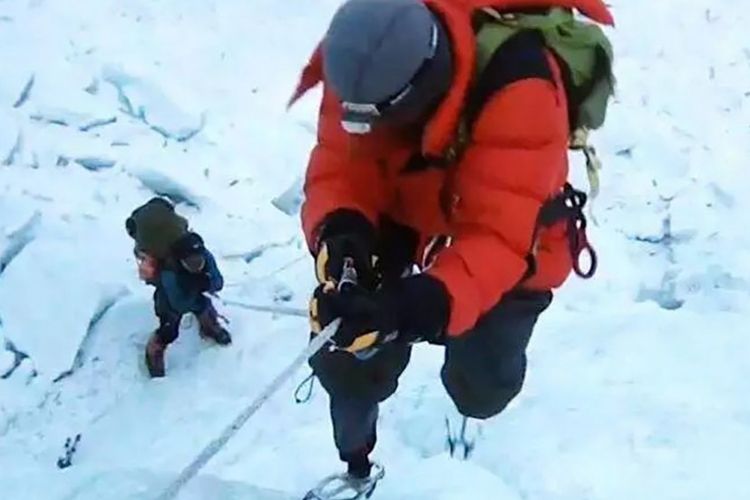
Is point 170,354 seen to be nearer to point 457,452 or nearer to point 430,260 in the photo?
point 457,452

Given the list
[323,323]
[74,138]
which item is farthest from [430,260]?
[74,138]

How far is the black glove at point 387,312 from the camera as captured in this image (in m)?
2.96

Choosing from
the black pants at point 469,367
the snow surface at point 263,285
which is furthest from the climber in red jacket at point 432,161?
the snow surface at point 263,285

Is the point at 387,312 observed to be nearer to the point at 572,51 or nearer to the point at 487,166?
the point at 487,166

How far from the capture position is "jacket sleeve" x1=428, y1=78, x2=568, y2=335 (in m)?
3.02

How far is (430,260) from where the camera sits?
352cm

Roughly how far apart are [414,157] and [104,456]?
2.04 meters

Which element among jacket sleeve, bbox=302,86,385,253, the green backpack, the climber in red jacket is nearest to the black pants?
the climber in red jacket

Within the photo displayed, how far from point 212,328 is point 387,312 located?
2344mm

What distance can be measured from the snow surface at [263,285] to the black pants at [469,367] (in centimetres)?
48

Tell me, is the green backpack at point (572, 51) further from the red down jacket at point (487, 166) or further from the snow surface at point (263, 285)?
the snow surface at point (263, 285)

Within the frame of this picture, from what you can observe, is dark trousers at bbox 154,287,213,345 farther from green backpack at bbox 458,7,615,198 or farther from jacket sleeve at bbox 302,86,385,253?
green backpack at bbox 458,7,615,198

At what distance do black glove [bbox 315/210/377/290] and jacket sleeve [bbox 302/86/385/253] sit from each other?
31 millimetres

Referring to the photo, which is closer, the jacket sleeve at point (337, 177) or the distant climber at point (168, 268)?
the jacket sleeve at point (337, 177)
